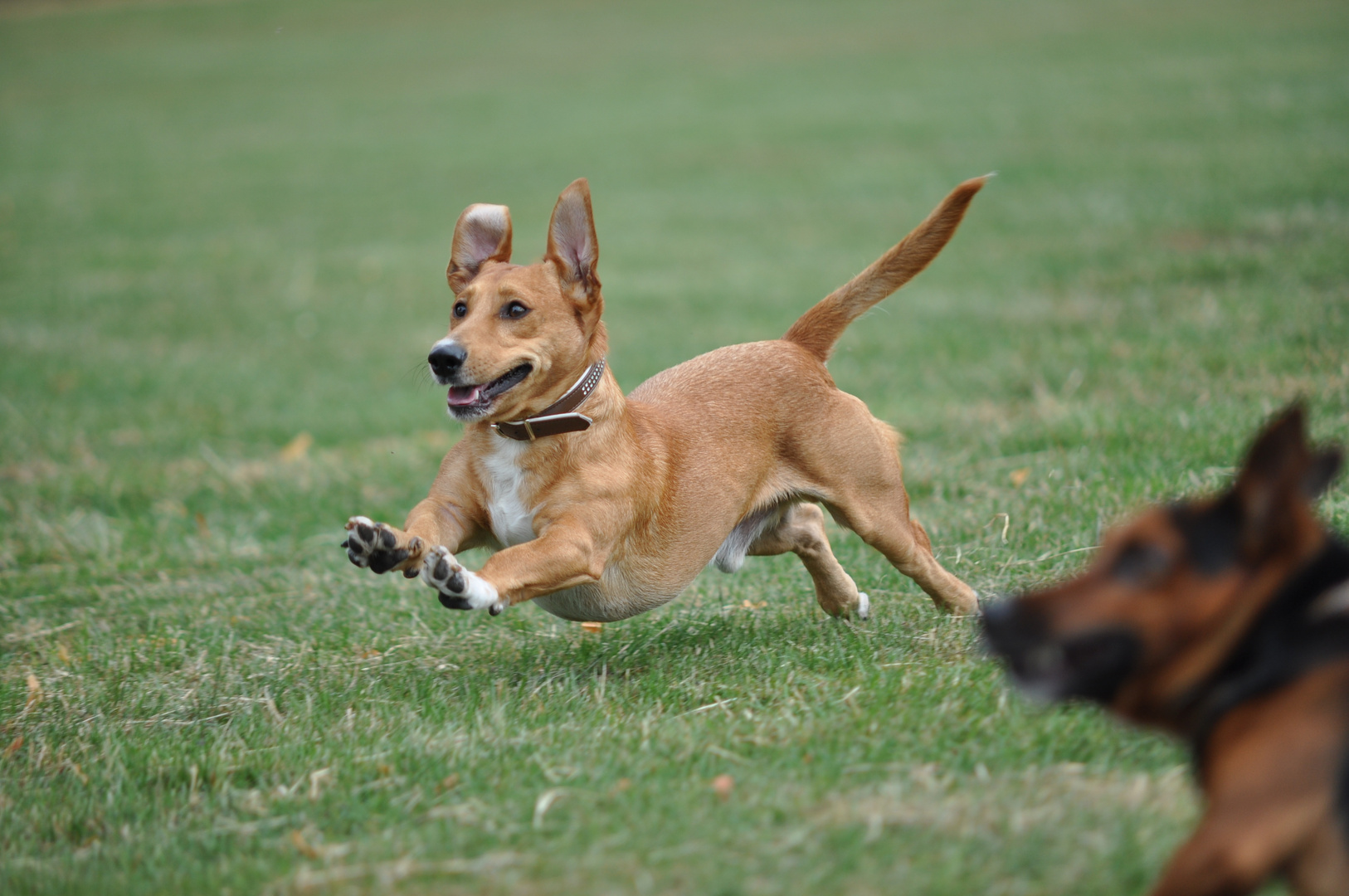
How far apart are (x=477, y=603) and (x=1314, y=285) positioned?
861 centimetres

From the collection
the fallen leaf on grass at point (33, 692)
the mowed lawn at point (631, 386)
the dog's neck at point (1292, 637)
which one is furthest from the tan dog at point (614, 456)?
the dog's neck at point (1292, 637)

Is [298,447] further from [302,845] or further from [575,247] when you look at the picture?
[302,845]

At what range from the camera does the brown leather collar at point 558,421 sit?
4.83 meters

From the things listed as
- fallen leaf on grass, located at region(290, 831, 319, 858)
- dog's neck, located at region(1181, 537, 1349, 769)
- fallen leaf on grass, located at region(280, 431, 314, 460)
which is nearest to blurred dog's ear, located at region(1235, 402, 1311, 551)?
dog's neck, located at region(1181, 537, 1349, 769)

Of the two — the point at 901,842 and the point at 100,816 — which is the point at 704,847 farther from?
the point at 100,816

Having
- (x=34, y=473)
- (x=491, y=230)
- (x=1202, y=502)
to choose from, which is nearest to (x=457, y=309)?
(x=491, y=230)

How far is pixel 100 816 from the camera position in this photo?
4000 millimetres

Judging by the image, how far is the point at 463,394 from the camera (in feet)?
15.6

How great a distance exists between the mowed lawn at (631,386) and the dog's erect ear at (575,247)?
1.48 m

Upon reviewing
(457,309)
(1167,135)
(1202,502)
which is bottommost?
(1202,502)

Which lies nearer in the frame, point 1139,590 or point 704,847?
point 1139,590

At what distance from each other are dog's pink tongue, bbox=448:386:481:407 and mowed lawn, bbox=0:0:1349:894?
1.09 meters

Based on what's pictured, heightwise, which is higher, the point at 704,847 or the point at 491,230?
the point at 491,230

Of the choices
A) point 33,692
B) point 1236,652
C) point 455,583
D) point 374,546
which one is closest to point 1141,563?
point 1236,652
